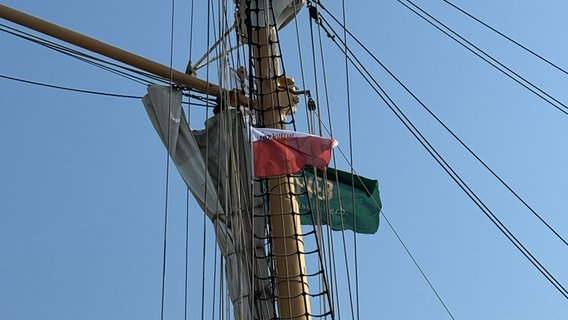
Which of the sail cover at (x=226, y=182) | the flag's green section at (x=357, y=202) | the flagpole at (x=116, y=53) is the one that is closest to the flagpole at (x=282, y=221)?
the sail cover at (x=226, y=182)

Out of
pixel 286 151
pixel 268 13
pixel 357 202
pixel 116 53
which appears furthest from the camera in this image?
pixel 357 202

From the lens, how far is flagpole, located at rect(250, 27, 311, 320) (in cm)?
1268

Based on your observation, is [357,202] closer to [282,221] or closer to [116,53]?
[282,221]

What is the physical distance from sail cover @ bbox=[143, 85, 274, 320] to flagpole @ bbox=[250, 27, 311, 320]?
275mm

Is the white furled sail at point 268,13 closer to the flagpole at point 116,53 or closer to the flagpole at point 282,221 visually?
the flagpole at point 282,221

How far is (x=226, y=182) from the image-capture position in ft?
41.4

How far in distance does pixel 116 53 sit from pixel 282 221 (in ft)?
10.1

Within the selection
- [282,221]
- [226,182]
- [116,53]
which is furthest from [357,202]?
[116,53]

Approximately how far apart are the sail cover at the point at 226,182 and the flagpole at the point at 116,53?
0.62 ft

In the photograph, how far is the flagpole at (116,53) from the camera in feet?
45.9

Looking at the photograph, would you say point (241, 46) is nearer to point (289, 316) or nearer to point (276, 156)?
point (276, 156)

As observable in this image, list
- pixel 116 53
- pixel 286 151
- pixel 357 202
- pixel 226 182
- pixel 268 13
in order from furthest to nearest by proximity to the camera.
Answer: pixel 357 202 → pixel 116 53 → pixel 268 13 → pixel 286 151 → pixel 226 182

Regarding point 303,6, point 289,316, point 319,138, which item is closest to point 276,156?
point 319,138

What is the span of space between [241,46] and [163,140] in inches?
57.3
